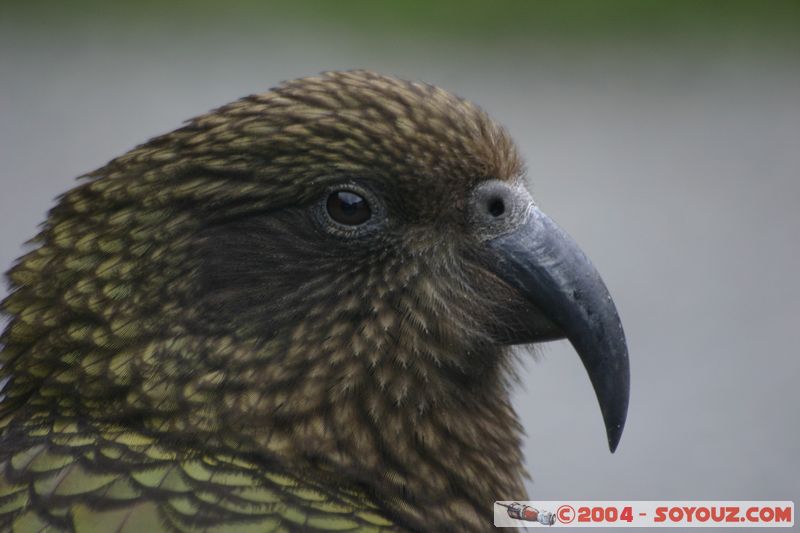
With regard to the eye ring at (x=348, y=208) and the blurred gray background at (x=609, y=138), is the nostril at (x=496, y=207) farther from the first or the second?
the blurred gray background at (x=609, y=138)

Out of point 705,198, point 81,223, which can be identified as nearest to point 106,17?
point 705,198

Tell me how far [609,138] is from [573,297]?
497 centimetres

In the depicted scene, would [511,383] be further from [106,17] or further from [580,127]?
[106,17]

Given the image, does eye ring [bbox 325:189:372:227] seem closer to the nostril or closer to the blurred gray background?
the nostril

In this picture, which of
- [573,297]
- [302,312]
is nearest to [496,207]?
[573,297]

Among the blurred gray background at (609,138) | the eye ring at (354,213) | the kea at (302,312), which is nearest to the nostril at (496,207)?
the kea at (302,312)

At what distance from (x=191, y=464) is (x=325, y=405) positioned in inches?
12.2

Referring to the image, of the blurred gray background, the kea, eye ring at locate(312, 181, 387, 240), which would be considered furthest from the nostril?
the blurred gray background

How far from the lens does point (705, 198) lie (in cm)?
712

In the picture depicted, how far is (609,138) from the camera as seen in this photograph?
7.36 metres

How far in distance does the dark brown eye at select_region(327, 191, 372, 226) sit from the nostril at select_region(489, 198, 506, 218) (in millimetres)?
277

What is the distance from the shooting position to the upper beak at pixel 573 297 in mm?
2547

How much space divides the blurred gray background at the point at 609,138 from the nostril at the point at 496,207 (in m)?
3.33

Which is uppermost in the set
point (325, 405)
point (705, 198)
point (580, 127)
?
point (580, 127)
